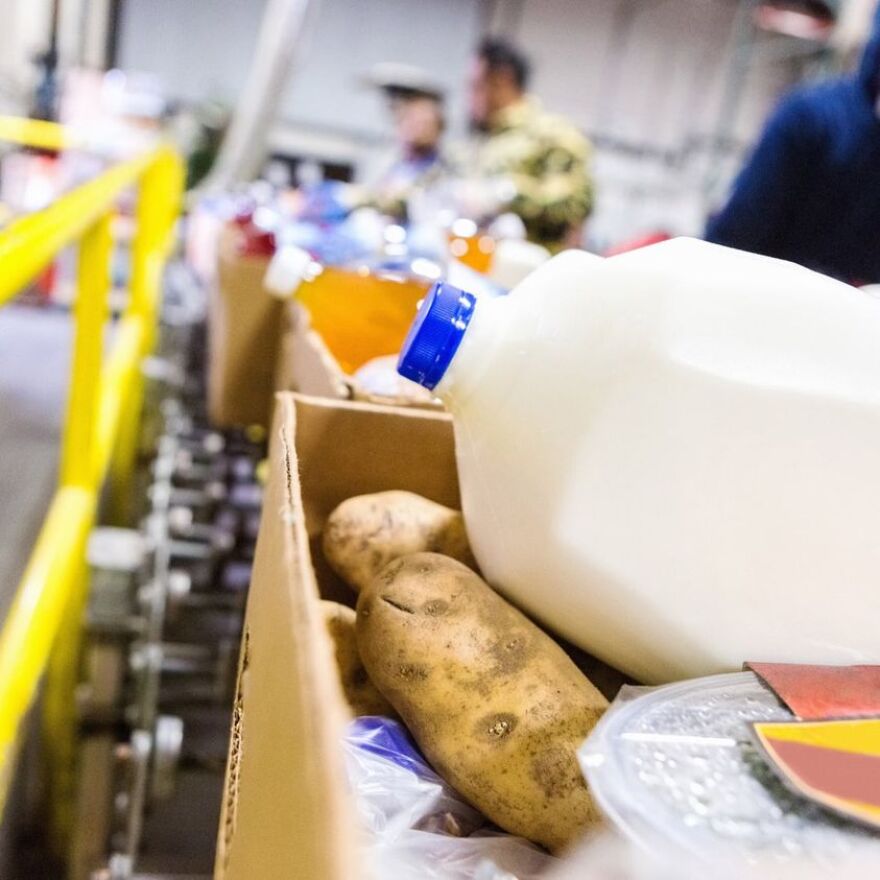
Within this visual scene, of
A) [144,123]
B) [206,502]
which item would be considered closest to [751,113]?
[144,123]

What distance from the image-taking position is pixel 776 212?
117 cm

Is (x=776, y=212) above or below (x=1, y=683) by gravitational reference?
above

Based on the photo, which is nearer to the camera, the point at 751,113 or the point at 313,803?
the point at 313,803

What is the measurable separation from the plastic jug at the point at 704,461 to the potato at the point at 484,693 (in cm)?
4

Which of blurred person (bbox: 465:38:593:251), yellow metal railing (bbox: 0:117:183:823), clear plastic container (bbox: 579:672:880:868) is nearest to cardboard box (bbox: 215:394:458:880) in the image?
clear plastic container (bbox: 579:672:880:868)

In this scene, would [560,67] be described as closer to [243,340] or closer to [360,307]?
[243,340]

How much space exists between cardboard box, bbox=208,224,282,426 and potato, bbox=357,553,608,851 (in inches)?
33.6

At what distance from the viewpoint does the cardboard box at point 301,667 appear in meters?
0.23

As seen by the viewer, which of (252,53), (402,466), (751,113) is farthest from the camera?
(751,113)

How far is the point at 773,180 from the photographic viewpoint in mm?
1164

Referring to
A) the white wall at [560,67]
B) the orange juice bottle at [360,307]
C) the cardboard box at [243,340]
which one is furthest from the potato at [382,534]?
the white wall at [560,67]

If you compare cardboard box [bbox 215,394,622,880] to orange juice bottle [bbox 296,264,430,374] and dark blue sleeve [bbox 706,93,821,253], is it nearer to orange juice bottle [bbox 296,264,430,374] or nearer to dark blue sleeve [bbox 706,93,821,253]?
orange juice bottle [bbox 296,264,430,374]

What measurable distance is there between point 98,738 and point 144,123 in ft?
15.2

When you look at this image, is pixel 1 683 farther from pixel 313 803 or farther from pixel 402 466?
pixel 313 803
